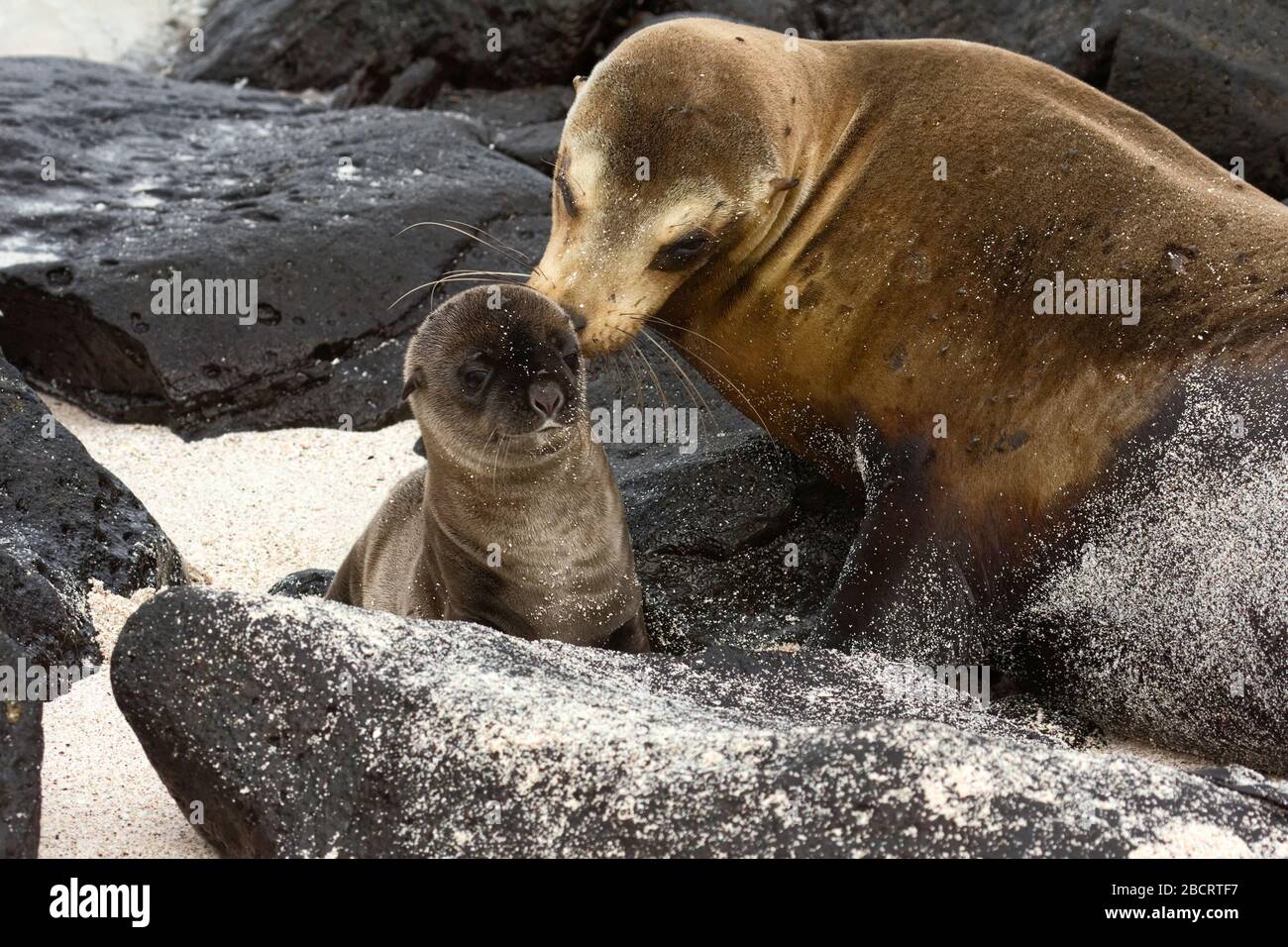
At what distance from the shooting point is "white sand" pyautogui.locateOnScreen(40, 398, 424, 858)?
3857 mm

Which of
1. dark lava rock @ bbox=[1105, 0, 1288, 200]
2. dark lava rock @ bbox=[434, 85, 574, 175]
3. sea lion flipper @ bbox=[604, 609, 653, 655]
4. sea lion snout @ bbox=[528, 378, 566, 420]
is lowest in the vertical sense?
sea lion flipper @ bbox=[604, 609, 653, 655]

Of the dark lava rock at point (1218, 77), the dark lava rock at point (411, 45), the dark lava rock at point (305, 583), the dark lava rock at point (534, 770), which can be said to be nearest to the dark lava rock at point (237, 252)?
the dark lava rock at point (305, 583)

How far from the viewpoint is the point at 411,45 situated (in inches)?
473

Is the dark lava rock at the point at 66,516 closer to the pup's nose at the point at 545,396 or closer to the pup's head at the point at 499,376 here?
the pup's head at the point at 499,376

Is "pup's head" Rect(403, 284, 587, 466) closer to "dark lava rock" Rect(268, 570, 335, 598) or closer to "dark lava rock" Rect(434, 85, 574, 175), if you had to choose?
"dark lava rock" Rect(268, 570, 335, 598)

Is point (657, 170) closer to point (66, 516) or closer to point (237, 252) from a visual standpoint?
point (66, 516)

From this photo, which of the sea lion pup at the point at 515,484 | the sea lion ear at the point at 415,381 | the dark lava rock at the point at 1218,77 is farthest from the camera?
the dark lava rock at the point at 1218,77

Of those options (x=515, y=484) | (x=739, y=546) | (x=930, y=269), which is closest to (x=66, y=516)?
(x=515, y=484)

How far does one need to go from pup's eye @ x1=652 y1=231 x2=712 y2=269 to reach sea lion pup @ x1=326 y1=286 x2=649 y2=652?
14.7 inches

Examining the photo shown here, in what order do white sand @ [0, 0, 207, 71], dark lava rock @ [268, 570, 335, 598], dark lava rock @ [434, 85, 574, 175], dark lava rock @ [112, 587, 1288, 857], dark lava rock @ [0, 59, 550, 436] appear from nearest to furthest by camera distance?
dark lava rock @ [112, 587, 1288, 857]
dark lava rock @ [268, 570, 335, 598]
dark lava rock @ [0, 59, 550, 436]
dark lava rock @ [434, 85, 574, 175]
white sand @ [0, 0, 207, 71]

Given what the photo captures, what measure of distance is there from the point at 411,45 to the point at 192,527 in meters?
6.23

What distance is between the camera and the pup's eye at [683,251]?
199 inches

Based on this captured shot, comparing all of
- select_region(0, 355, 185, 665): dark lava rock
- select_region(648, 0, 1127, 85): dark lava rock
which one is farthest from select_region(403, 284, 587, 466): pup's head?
select_region(648, 0, 1127, 85): dark lava rock

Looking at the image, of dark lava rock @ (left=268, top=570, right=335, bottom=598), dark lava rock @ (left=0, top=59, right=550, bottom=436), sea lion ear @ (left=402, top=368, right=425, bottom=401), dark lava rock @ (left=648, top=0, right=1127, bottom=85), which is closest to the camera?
sea lion ear @ (left=402, top=368, right=425, bottom=401)
